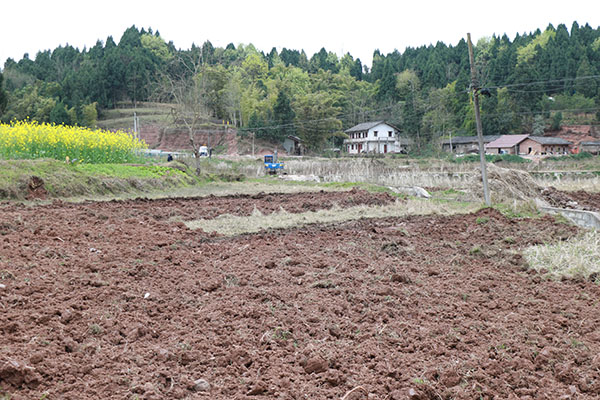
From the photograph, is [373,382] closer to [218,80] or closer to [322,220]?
[322,220]

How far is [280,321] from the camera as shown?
399 cm

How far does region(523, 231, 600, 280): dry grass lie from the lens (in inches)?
227

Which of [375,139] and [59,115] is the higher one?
[59,115]

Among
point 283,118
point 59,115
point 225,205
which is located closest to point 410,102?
point 283,118

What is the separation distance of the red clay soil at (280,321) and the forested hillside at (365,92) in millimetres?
47143

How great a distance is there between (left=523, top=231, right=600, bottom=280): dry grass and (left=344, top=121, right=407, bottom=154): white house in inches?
2216

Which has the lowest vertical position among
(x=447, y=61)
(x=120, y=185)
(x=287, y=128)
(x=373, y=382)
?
(x=373, y=382)

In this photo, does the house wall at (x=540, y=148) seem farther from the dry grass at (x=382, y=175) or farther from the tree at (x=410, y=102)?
the dry grass at (x=382, y=175)

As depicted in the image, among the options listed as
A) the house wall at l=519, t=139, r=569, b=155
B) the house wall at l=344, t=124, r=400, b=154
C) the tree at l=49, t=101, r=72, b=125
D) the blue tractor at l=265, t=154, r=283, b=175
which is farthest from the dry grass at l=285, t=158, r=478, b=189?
the tree at l=49, t=101, r=72, b=125

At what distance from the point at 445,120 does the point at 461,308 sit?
67546 mm

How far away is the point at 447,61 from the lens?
9781 centimetres

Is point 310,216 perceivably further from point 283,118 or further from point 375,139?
point 375,139

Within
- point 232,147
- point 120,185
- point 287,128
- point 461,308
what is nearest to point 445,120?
point 287,128

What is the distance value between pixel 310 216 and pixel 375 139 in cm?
5529
